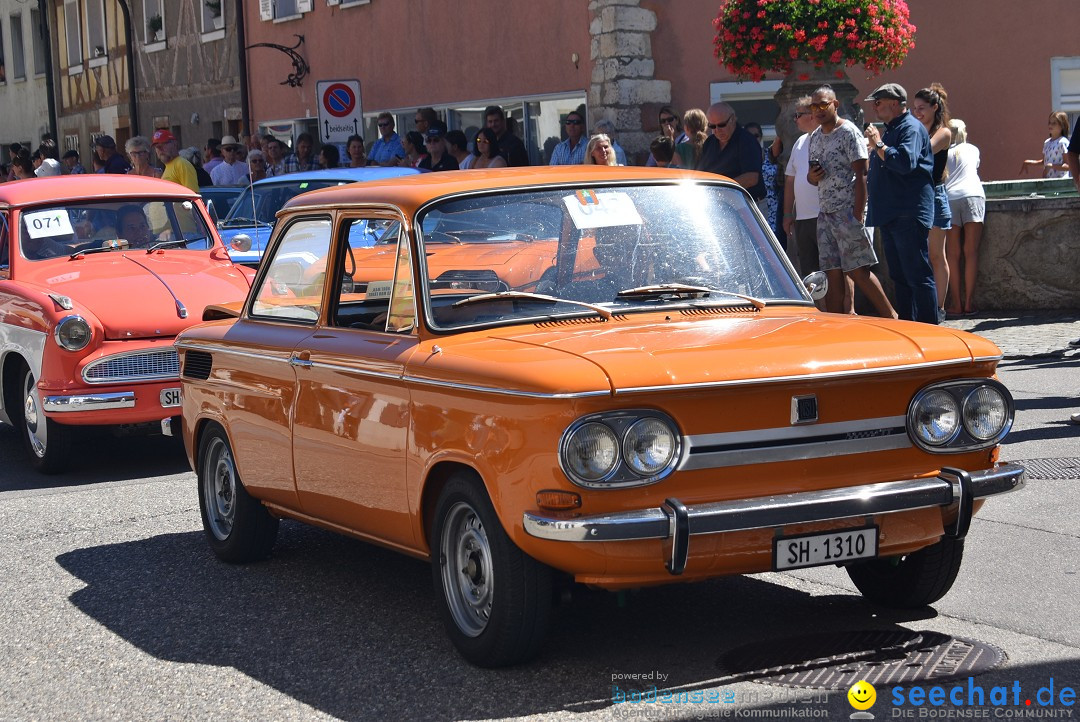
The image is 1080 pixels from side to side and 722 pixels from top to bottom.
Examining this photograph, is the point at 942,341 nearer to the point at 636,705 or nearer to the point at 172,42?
the point at 636,705

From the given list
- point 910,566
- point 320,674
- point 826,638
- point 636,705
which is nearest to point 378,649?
point 320,674

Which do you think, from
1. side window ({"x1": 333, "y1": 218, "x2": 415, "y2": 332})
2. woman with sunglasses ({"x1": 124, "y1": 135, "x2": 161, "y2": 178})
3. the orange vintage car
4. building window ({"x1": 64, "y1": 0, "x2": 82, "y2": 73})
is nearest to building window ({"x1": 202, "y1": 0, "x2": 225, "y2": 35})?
building window ({"x1": 64, "y1": 0, "x2": 82, "y2": 73})

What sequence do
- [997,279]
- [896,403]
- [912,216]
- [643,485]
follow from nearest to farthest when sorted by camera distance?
[643,485]
[896,403]
[912,216]
[997,279]

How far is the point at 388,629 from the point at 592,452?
5.03 ft

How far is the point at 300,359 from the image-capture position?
6.29 meters

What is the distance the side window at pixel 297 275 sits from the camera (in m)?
6.50

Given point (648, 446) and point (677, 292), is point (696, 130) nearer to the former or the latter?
point (677, 292)

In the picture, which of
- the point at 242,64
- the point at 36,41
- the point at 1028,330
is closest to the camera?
the point at 1028,330

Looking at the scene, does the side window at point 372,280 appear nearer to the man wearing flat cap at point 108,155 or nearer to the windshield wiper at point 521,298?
the windshield wiper at point 521,298

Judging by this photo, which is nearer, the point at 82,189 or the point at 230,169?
the point at 82,189

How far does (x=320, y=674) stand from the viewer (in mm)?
5410

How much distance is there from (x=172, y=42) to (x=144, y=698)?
31686 mm

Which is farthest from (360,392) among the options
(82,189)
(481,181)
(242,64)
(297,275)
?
(242,64)

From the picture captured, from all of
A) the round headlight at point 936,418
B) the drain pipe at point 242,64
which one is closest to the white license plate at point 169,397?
the round headlight at point 936,418
